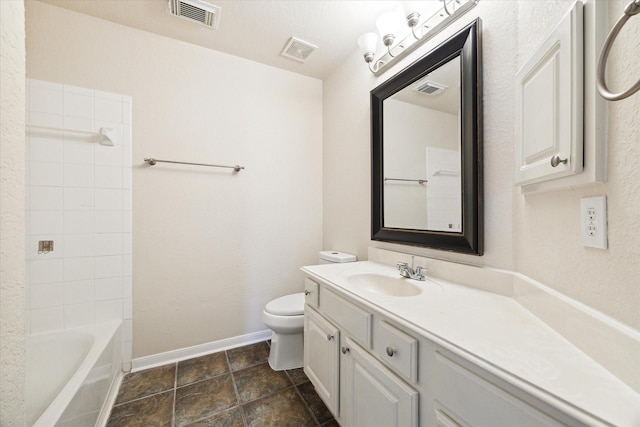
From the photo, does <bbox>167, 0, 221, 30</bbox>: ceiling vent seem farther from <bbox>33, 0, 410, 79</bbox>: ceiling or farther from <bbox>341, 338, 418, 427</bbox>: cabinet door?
<bbox>341, 338, 418, 427</bbox>: cabinet door

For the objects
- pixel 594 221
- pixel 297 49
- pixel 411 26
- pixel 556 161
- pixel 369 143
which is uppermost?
pixel 297 49

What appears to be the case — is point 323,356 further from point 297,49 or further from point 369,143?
point 297,49

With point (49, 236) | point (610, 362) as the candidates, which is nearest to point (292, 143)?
point (49, 236)

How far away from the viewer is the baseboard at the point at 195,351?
177 centimetres

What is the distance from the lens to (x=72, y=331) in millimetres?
1548

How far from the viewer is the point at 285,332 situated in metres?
1.71

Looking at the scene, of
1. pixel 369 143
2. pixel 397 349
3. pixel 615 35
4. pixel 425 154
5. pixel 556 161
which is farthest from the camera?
pixel 369 143

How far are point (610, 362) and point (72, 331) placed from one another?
7.94ft

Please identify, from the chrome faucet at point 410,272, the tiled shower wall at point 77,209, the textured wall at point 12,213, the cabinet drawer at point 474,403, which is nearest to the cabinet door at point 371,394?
the cabinet drawer at point 474,403

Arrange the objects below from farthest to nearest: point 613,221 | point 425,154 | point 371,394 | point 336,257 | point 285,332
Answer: point 336,257
point 285,332
point 425,154
point 371,394
point 613,221

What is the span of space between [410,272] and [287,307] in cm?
93

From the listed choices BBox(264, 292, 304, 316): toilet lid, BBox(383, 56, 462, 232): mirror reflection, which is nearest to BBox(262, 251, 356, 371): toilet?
BBox(264, 292, 304, 316): toilet lid

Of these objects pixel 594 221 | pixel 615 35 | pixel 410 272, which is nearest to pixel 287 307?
pixel 410 272

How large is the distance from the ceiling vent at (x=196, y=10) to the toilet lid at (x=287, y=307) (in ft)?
6.66
